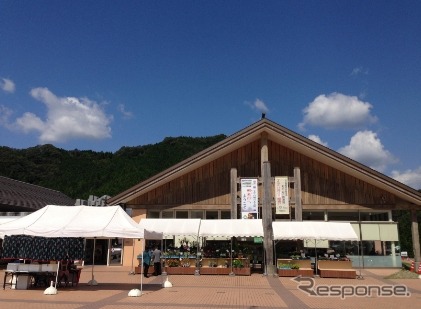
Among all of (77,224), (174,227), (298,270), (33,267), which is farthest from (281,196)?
(33,267)

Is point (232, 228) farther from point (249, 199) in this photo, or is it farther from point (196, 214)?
point (196, 214)

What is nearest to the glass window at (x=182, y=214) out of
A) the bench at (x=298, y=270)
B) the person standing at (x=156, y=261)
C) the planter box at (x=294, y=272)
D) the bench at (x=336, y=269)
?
the person standing at (x=156, y=261)

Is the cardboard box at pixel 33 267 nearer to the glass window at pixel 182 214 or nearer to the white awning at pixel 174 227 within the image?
the white awning at pixel 174 227

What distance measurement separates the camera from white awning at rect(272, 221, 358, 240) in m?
18.9

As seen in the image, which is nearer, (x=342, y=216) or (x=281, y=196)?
(x=281, y=196)

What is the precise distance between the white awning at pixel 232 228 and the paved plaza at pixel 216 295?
2.22m

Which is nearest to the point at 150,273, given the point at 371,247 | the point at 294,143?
the point at 294,143

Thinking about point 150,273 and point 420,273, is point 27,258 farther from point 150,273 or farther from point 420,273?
point 420,273

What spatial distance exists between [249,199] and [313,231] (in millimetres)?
4363

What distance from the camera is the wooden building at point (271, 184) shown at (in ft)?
71.9

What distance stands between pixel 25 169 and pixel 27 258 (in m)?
56.8

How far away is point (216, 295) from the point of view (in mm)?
12914

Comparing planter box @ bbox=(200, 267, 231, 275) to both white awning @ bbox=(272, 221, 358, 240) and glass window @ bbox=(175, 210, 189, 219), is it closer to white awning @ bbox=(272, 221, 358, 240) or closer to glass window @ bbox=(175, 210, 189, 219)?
white awning @ bbox=(272, 221, 358, 240)

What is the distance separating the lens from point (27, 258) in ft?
48.6
